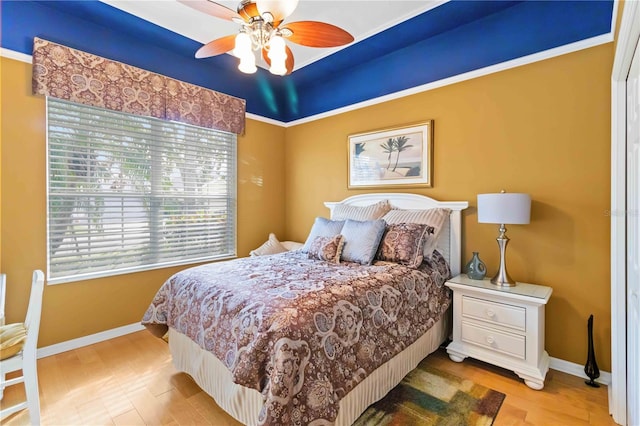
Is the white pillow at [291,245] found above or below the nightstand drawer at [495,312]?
above

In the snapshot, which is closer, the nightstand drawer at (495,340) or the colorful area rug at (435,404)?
the colorful area rug at (435,404)

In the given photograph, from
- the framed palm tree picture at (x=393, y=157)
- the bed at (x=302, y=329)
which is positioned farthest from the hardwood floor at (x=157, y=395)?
the framed palm tree picture at (x=393, y=157)

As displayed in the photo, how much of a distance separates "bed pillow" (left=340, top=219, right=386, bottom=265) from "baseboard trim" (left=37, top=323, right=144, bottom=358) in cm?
225

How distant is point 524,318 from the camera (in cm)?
203

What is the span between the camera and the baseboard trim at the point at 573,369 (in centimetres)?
204

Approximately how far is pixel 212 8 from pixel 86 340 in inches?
115

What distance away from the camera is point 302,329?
1377 mm

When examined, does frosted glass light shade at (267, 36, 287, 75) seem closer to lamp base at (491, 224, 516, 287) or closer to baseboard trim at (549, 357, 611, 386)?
lamp base at (491, 224, 516, 287)

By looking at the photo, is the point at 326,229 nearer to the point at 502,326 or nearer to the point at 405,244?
the point at 405,244

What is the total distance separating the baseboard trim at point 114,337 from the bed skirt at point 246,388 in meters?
0.92

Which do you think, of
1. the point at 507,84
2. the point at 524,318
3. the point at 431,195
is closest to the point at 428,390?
the point at 524,318

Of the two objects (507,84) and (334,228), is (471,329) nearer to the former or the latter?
(334,228)

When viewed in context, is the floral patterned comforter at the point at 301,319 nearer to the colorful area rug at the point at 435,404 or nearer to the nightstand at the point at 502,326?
the nightstand at the point at 502,326

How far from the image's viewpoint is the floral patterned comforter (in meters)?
1.31
